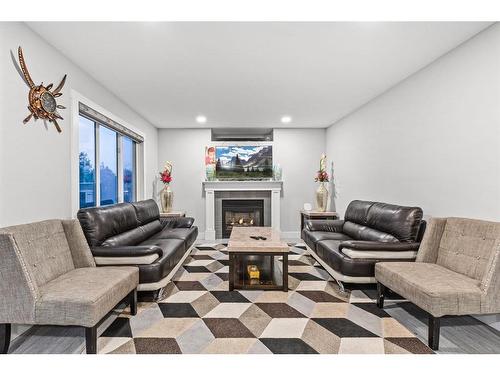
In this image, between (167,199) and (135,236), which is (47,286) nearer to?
(135,236)

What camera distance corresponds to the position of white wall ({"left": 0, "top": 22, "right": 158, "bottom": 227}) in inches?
80.4

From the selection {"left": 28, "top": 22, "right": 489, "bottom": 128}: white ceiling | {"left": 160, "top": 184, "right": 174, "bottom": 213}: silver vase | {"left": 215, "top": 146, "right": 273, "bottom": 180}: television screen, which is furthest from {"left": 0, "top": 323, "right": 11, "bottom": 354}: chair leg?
{"left": 215, "top": 146, "right": 273, "bottom": 180}: television screen

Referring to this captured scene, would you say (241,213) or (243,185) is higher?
(243,185)

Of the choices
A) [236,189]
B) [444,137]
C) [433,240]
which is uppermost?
[444,137]

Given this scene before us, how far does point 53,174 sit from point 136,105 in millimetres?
2165

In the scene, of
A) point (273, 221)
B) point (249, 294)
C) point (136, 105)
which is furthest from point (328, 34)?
point (273, 221)

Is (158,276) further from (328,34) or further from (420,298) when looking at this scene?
(328,34)

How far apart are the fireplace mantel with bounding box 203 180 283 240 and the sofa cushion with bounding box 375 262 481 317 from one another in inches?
146

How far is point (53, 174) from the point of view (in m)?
2.60

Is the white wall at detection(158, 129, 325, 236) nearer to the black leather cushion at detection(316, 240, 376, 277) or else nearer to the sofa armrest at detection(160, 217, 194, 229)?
the sofa armrest at detection(160, 217, 194, 229)

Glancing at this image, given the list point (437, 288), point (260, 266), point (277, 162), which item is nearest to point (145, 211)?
point (260, 266)

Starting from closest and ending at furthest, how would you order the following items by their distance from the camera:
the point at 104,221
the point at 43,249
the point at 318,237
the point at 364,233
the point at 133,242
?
the point at 43,249, the point at 104,221, the point at 133,242, the point at 364,233, the point at 318,237

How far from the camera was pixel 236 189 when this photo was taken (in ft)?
19.8

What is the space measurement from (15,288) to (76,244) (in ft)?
2.26
